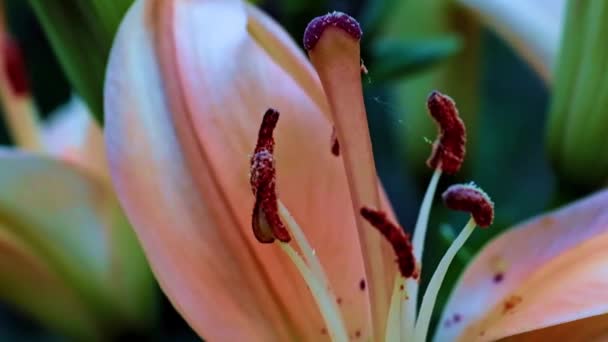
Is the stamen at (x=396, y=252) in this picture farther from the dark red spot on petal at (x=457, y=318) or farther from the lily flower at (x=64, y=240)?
the lily flower at (x=64, y=240)

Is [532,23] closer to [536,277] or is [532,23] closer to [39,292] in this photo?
[536,277]

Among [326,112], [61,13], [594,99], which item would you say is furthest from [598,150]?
[61,13]

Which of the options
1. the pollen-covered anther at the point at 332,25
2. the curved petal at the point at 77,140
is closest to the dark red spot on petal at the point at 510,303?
the pollen-covered anther at the point at 332,25

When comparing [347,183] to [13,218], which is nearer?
[347,183]

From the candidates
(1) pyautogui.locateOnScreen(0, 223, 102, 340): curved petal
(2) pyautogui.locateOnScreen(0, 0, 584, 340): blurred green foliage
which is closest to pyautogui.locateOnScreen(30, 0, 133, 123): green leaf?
(2) pyautogui.locateOnScreen(0, 0, 584, 340): blurred green foliage

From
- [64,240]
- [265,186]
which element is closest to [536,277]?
[265,186]

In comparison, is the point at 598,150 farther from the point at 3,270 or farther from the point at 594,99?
the point at 3,270
